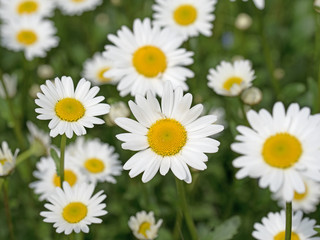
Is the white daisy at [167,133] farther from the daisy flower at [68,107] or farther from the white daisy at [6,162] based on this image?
the white daisy at [6,162]

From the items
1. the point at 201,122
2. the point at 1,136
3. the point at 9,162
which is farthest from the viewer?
the point at 1,136

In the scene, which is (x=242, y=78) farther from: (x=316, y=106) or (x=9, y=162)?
(x=9, y=162)

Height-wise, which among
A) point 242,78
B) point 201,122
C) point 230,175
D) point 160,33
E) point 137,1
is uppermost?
point 137,1

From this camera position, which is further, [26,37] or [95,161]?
[26,37]

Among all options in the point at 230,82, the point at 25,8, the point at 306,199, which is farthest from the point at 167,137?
the point at 25,8

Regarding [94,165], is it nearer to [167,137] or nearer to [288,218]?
[167,137]

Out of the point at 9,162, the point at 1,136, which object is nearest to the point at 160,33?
the point at 9,162

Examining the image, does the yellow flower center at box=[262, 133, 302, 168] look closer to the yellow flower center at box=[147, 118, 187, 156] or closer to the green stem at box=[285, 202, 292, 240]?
the green stem at box=[285, 202, 292, 240]
